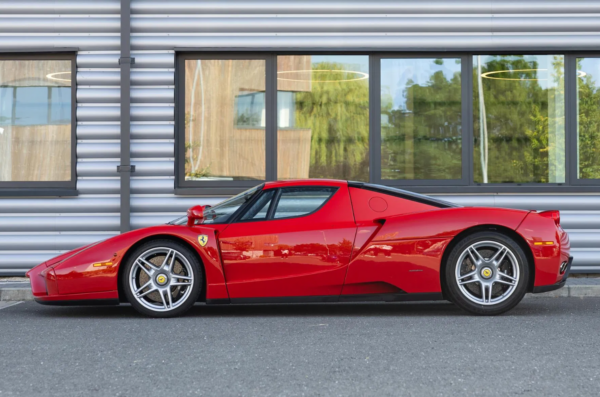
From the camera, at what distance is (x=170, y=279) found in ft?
21.9

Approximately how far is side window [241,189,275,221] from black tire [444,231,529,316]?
61.4 inches

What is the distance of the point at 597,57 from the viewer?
10508 mm

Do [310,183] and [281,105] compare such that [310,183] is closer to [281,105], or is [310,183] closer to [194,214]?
[194,214]

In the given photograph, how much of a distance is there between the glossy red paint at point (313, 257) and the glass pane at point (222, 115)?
3792 mm

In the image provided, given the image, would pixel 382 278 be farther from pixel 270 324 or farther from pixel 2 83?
pixel 2 83

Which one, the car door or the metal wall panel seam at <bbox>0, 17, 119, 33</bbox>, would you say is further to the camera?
the metal wall panel seam at <bbox>0, 17, 119, 33</bbox>

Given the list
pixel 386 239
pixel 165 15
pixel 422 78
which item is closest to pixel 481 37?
pixel 422 78

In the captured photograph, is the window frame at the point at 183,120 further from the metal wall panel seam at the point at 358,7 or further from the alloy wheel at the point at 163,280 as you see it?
the alloy wheel at the point at 163,280

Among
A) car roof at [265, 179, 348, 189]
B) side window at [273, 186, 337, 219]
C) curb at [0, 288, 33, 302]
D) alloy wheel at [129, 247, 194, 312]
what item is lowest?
curb at [0, 288, 33, 302]

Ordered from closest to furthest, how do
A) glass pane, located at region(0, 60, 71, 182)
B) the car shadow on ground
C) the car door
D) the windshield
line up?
the car door
the windshield
the car shadow on ground
glass pane, located at region(0, 60, 71, 182)

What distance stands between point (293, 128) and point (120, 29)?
2499 mm

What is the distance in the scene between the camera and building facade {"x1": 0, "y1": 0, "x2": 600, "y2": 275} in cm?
1027

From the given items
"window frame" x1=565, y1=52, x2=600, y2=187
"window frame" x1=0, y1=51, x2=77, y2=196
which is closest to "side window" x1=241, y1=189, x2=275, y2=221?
"window frame" x1=0, y1=51, x2=77, y2=196

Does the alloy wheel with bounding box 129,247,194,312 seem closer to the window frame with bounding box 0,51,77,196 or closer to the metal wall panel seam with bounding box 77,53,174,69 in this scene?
the window frame with bounding box 0,51,77,196
